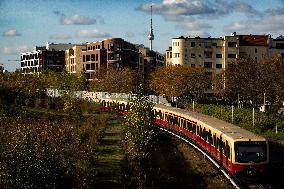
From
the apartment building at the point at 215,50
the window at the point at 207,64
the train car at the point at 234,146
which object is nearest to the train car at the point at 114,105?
the apartment building at the point at 215,50

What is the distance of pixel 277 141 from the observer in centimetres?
4422

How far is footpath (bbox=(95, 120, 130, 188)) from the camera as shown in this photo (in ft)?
85.2

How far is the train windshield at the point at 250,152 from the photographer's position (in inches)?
1077

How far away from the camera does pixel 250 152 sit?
2753 centimetres

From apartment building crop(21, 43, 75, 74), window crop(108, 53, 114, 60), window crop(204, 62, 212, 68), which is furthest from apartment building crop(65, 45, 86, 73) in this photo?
window crop(204, 62, 212, 68)

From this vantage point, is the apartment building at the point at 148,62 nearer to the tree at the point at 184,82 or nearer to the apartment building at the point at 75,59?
the apartment building at the point at 75,59

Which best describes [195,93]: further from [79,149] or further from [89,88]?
[79,149]

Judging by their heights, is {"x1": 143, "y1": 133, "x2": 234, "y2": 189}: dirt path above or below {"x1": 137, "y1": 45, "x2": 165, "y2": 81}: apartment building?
below

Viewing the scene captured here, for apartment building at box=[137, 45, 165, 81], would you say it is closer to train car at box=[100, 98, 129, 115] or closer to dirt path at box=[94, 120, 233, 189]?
train car at box=[100, 98, 129, 115]

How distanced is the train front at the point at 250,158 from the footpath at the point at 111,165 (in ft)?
20.6

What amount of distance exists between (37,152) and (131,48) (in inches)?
4329

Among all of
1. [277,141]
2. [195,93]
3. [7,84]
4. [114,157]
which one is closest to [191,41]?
[195,93]

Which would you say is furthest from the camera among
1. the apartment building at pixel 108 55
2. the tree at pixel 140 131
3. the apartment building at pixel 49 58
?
the apartment building at pixel 49 58

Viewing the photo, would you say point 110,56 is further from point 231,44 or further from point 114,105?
point 114,105
